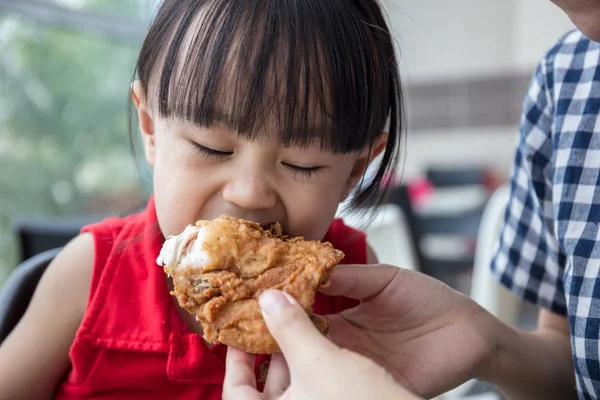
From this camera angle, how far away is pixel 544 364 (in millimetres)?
1254

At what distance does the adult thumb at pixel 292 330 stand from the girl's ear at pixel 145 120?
0.46 meters

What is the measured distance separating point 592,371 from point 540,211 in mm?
364

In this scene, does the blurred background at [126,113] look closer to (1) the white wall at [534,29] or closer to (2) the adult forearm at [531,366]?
(1) the white wall at [534,29]

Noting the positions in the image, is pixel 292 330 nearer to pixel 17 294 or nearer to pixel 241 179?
pixel 241 179

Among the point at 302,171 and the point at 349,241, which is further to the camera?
the point at 349,241

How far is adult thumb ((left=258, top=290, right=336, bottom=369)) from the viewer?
78 centimetres

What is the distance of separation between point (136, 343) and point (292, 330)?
436 mm

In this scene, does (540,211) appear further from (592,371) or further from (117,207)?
(117,207)

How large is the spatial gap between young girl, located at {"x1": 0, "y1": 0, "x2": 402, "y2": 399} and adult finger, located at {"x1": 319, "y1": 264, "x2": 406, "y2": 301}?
0.28ft

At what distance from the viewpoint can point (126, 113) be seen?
2314 millimetres

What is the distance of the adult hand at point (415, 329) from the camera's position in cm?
111

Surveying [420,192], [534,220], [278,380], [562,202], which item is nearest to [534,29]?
[420,192]

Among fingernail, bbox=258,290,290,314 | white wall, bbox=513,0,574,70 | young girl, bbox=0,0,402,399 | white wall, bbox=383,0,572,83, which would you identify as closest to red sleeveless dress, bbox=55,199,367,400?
young girl, bbox=0,0,402,399

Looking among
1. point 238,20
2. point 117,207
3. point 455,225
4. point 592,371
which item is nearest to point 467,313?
point 592,371
